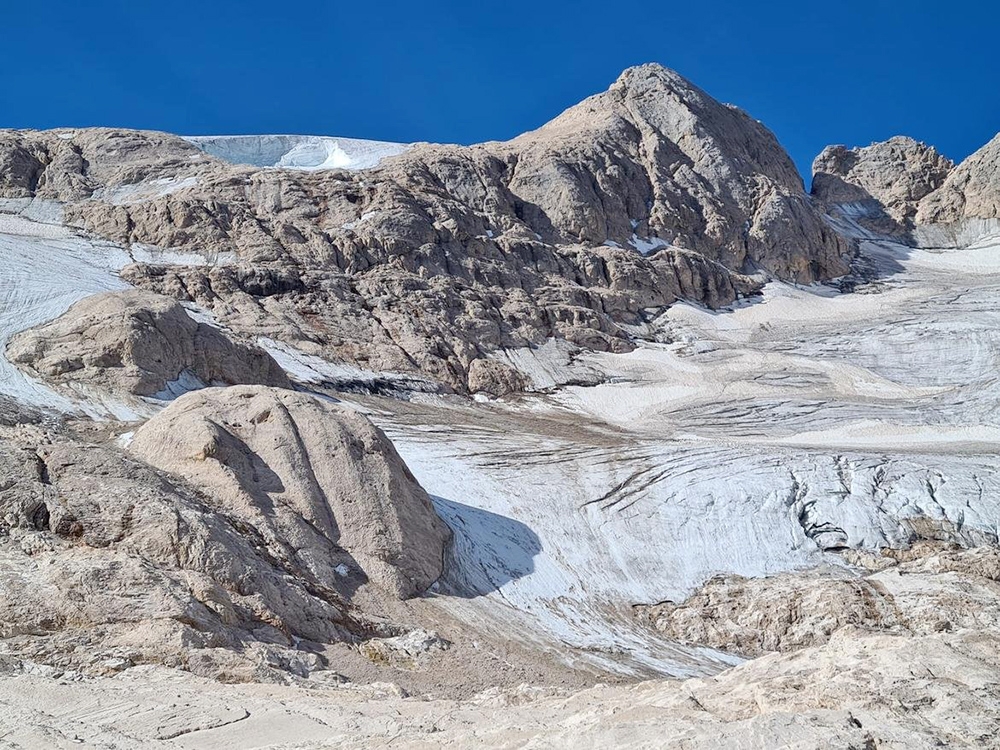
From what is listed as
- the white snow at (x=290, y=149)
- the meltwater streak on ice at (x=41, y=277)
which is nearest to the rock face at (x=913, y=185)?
the white snow at (x=290, y=149)

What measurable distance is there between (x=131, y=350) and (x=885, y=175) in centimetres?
7708

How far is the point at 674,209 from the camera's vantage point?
62719mm

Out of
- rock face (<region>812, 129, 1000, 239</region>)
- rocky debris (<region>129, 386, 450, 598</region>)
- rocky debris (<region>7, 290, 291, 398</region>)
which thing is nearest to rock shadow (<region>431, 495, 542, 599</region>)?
rocky debris (<region>129, 386, 450, 598</region>)

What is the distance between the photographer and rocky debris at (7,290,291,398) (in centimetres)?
2788

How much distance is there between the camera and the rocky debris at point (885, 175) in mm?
82125

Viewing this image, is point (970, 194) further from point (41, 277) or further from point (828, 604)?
point (41, 277)

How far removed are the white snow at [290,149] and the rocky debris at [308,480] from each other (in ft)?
187

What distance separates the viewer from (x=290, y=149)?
3196 inches

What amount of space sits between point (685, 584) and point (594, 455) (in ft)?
23.9

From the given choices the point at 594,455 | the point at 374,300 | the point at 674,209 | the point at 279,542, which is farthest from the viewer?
the point at 674,209

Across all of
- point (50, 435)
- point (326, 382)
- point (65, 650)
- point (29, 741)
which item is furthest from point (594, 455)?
point (29, 741)

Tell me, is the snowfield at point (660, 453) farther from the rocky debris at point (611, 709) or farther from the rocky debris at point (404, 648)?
the rocky debris at point (611, 709)

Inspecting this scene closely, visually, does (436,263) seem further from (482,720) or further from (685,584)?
(482,720)

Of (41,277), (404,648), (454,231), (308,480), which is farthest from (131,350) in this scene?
(454,231)
